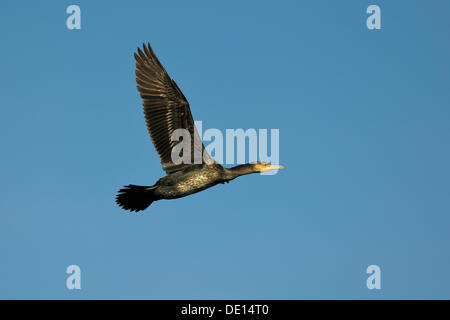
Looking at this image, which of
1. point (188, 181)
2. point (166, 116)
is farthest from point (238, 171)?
point (166, 116)

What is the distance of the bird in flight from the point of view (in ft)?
45.5

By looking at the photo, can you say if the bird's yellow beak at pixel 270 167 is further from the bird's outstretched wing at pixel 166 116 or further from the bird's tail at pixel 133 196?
the bird's tail at pixel 133 196

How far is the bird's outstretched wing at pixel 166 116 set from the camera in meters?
14.0

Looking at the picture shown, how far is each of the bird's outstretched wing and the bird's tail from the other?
2.00 ft

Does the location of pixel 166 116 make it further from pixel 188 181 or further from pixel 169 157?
pixel 188 181

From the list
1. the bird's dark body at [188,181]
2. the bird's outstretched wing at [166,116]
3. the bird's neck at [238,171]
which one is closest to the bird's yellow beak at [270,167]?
the bird's neck at [238,171]

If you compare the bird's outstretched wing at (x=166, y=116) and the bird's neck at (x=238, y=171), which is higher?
the bird's outstretched wing at (x=166, y=116)

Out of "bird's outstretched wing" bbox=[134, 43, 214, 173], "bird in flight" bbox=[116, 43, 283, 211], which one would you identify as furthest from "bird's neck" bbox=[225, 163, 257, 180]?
"bird's outstretched wing" bbox=[134, 43, 214, 173]

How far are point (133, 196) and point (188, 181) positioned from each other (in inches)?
47.7

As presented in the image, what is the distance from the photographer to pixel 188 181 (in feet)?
45.4
